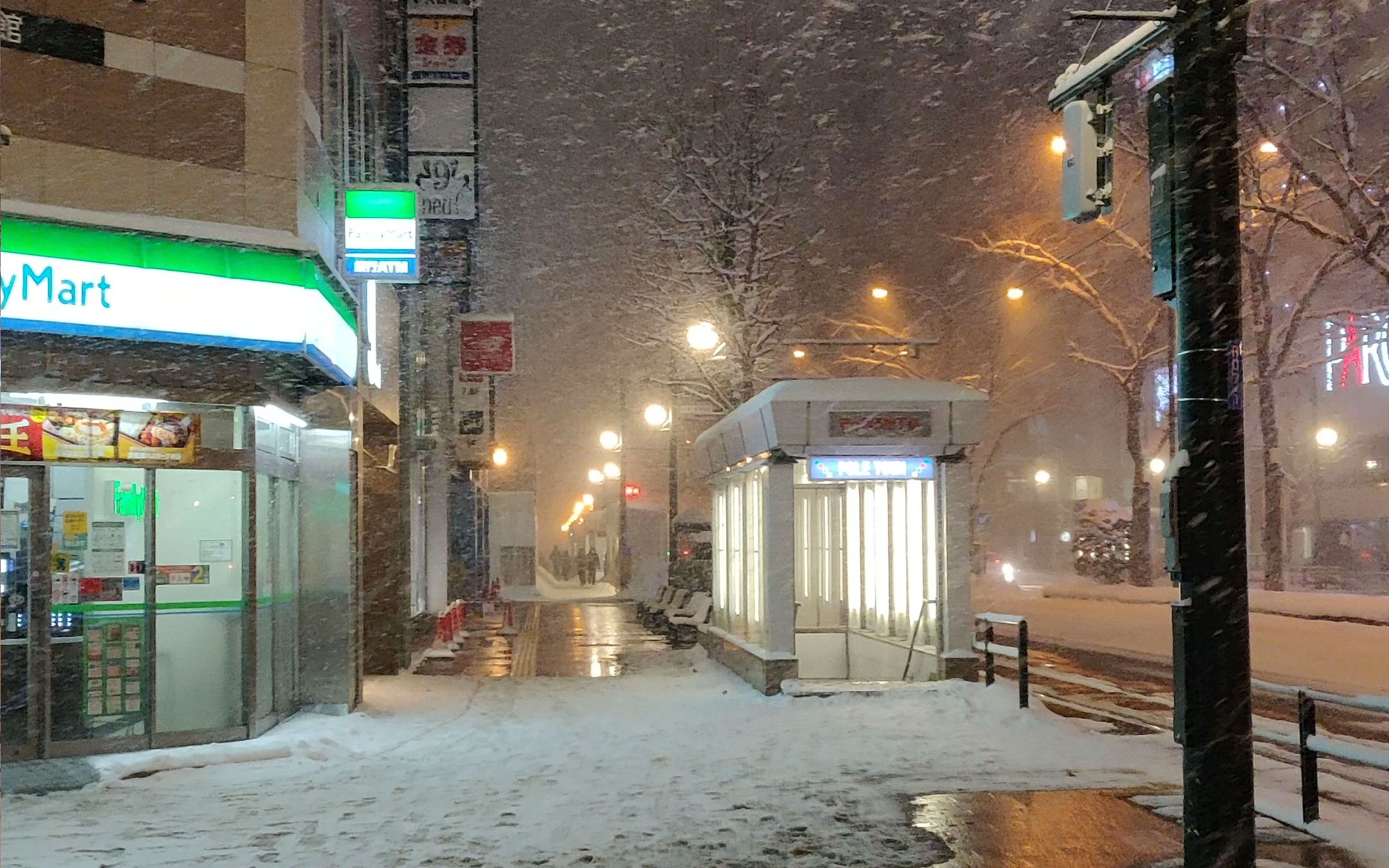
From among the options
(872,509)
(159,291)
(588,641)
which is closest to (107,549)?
(159,291)

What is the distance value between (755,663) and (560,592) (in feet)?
118

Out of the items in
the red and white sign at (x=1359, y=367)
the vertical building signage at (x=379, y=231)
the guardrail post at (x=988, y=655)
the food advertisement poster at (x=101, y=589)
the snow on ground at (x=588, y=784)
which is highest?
the red and white sign at (x=1359, y=367)

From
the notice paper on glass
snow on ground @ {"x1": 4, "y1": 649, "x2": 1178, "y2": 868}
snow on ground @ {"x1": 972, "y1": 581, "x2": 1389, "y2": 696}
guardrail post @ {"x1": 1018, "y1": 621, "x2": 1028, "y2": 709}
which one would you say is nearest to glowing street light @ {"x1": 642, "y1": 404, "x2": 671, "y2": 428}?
snow on ground @ {"x1": 972, "y1": 581, "x2": 1389, "y2": 696}

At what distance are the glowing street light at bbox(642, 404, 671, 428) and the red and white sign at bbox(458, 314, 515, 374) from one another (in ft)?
20.4

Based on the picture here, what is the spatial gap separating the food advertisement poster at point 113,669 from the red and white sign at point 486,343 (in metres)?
14.0

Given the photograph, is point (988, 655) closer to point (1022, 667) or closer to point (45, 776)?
point (1022, 667)

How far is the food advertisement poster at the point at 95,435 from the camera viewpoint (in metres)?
10.2

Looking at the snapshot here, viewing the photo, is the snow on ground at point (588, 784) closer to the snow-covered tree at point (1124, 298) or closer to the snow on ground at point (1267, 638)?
the snow on ground at point (1267, 638)

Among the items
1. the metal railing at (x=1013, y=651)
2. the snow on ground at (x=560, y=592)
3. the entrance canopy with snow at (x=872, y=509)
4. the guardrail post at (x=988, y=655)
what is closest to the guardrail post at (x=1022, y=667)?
the metal railing at (x=1013, y=651)

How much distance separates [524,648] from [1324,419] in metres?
43.2

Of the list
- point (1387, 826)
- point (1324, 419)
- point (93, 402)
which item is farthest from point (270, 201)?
point (1324, 419)

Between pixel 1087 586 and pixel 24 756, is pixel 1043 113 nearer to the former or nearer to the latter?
pixel 1087 586

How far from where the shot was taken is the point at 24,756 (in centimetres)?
1005

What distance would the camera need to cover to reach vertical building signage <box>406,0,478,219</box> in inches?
616
